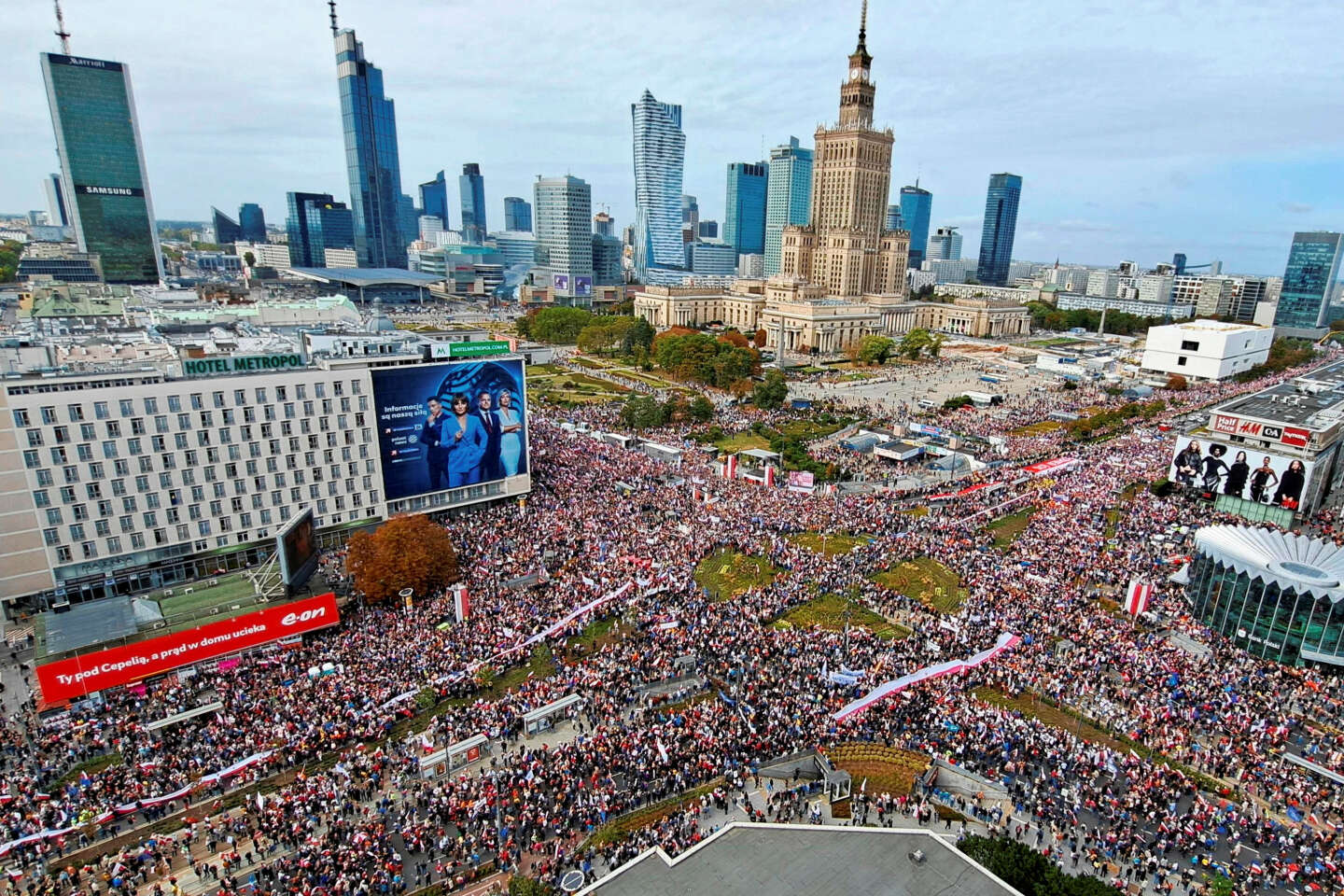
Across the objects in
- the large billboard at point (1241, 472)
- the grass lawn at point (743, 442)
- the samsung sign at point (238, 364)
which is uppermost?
the samsung sign at point (238, 364)

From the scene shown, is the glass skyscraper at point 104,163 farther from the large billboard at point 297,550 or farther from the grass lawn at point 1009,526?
the grass lawn at point 1009,526

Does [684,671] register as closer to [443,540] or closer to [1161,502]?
[443,540]

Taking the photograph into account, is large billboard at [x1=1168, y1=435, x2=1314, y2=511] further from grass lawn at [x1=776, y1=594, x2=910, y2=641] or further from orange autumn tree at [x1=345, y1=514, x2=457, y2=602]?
orange autumn tree at [x1=345, y1=514, x2=457, y2=602]

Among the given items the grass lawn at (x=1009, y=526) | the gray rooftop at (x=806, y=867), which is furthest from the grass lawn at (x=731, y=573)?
the gray rooftop at (x=806, y=867)

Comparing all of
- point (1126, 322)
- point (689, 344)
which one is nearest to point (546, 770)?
point (689, 344)

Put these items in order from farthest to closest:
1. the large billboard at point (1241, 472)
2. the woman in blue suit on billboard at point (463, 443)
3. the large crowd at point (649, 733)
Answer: the large billboard at point (1241, 472)
the woman in blue suit on billboard at point (463, 443)
the large crowd at point (649, 733)

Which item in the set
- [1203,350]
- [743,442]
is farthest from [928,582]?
[1203,350]
